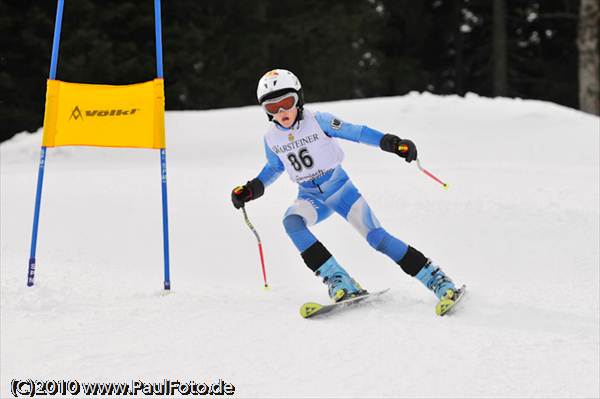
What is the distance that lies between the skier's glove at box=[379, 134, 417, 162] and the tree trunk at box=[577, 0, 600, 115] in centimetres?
1183

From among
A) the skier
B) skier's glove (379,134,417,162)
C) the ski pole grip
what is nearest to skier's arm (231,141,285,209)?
the skier

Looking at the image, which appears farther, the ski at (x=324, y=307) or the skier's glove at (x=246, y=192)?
the skier's glove at (x=246, y=192)

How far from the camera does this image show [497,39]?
24047 millimetres

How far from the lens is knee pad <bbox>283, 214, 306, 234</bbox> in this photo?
16.4 feet

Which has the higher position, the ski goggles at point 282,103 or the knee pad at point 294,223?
the ski goggles at point 282,103

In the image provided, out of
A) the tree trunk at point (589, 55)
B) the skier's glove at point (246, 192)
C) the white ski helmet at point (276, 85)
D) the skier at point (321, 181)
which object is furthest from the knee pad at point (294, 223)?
the tree trunk at point (589, 55)

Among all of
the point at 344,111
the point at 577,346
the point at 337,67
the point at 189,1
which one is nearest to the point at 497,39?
the point at 337,67

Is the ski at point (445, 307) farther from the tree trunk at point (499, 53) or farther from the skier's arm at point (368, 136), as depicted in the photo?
the tree trunk at point (499, 53)

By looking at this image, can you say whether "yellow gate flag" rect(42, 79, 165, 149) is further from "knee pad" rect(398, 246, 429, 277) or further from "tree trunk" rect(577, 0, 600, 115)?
"tree trunk" rect(577, 0, 600, 115)

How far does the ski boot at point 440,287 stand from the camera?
15.2 feet

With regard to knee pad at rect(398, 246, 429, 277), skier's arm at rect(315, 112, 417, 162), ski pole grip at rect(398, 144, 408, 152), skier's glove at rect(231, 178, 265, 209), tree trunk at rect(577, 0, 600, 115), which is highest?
tree trunk at rect(577, 0, 600, 115)

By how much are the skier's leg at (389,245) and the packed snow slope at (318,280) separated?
199mm

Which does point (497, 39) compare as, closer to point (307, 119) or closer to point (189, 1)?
point (189, 1)

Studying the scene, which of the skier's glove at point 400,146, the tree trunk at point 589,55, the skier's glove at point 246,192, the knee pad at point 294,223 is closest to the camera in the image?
the skier's glove at point 400,146
